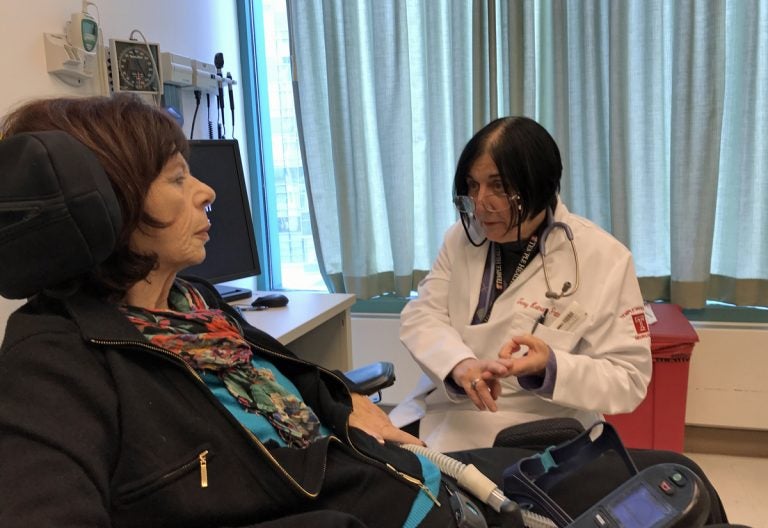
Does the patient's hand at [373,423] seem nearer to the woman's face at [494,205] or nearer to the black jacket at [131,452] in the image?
the black jacket at [131,452]

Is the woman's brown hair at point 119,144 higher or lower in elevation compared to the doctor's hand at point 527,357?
higher

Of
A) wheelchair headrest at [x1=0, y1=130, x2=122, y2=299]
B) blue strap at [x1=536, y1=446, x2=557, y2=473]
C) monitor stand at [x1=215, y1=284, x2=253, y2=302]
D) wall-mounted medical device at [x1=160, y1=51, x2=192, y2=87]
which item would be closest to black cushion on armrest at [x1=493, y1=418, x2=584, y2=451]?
blue strap at [x1=536, y1=446, x2=557, y2=473]

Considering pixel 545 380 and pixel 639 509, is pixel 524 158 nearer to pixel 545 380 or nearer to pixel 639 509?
pixel 545 380

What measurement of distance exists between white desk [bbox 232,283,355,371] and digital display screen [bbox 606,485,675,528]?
1010mm

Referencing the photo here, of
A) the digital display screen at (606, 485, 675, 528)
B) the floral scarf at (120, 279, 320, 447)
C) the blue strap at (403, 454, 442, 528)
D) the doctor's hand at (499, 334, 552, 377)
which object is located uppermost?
the floral scarf at (120, 279, 320, 447)

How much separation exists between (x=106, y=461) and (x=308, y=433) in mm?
379

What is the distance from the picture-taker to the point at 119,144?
2.94ft

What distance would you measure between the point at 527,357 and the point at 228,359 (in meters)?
0.66

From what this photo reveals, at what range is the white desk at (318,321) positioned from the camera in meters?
1.74

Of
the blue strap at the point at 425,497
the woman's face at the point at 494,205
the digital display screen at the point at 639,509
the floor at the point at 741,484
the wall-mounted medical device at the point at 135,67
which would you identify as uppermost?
the wall-mounted medical device at the point at 135,67

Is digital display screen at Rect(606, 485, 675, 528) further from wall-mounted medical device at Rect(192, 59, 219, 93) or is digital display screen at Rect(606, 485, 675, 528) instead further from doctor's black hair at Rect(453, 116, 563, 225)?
wall-mounted medical device at Rect(192, 59, 219, 93)

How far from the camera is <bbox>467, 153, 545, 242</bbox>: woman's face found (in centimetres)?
145

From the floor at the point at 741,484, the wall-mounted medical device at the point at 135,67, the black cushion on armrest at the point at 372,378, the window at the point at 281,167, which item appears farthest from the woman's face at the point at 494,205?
the window at the point at 281,167

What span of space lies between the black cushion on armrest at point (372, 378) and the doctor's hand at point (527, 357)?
0.36 metres
